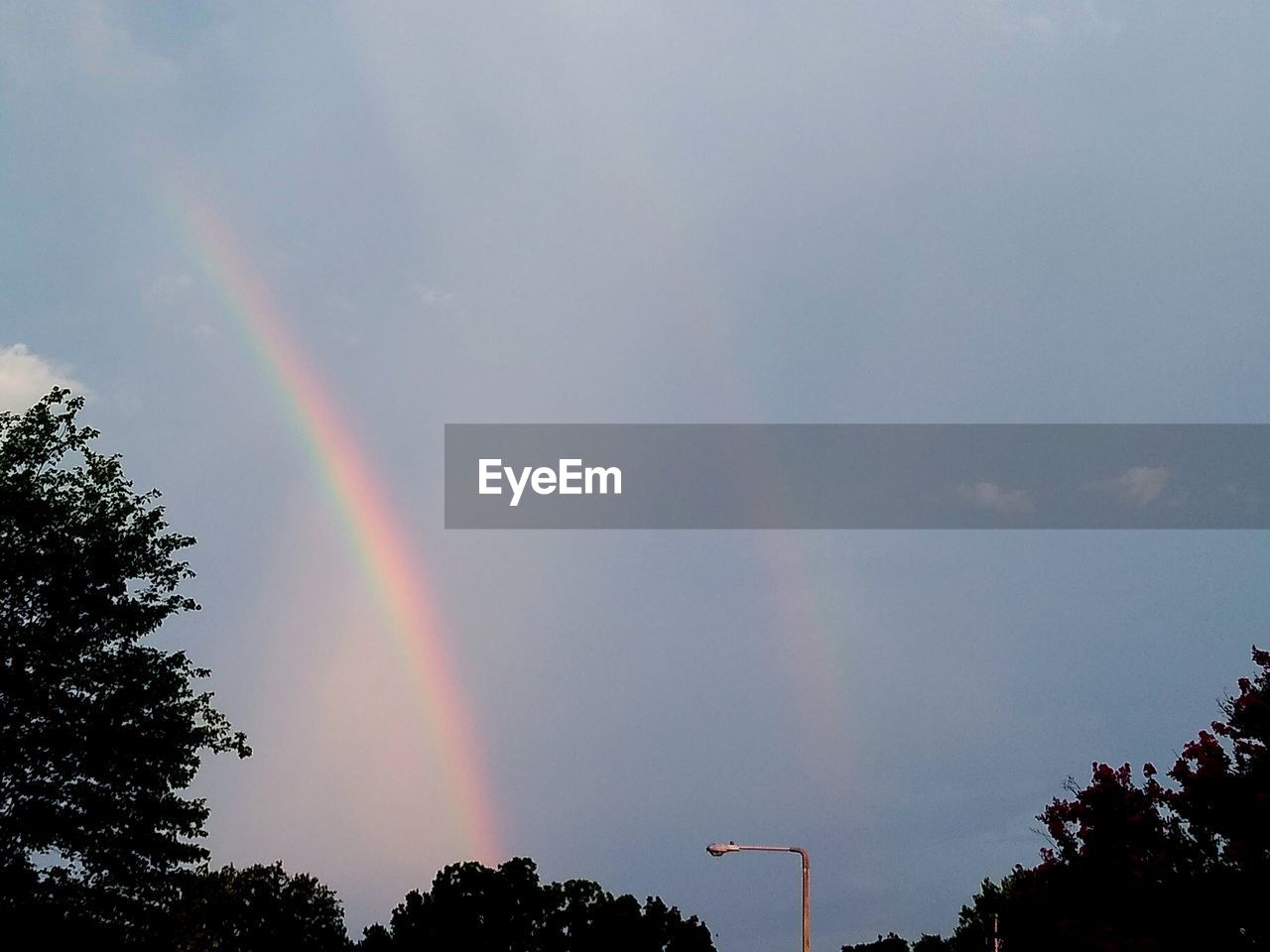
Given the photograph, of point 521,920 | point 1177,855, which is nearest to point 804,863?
point 1177,855

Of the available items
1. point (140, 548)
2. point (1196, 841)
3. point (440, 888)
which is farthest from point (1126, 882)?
point (440, 888)

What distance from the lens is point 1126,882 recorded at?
33.3 m

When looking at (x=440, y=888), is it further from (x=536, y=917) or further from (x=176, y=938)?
(x=176, y=938)

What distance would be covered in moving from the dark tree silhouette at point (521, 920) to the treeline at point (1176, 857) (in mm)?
94326

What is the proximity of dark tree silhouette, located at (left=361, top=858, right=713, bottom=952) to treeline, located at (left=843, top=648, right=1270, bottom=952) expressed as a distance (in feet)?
309

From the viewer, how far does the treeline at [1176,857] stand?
2878 centimetres

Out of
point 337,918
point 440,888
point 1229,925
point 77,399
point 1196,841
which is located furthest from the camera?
point 337,918

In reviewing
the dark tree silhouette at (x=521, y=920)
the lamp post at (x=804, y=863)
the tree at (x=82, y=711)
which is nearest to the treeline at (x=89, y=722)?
the tree at (x=82, y=711)

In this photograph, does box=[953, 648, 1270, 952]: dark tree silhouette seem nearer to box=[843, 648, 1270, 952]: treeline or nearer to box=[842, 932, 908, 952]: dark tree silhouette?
box=[843, 648, 1270, 952]: treeline

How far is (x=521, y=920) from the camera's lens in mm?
126812

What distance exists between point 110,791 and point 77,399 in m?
11.3

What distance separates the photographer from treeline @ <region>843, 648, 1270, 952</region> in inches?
1133

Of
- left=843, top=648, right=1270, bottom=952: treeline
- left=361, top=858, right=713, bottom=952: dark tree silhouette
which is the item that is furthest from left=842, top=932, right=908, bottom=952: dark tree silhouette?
left=843, top=648, right=1270, bottom=952: treeline

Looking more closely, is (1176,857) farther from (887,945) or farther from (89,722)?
(887,945)
